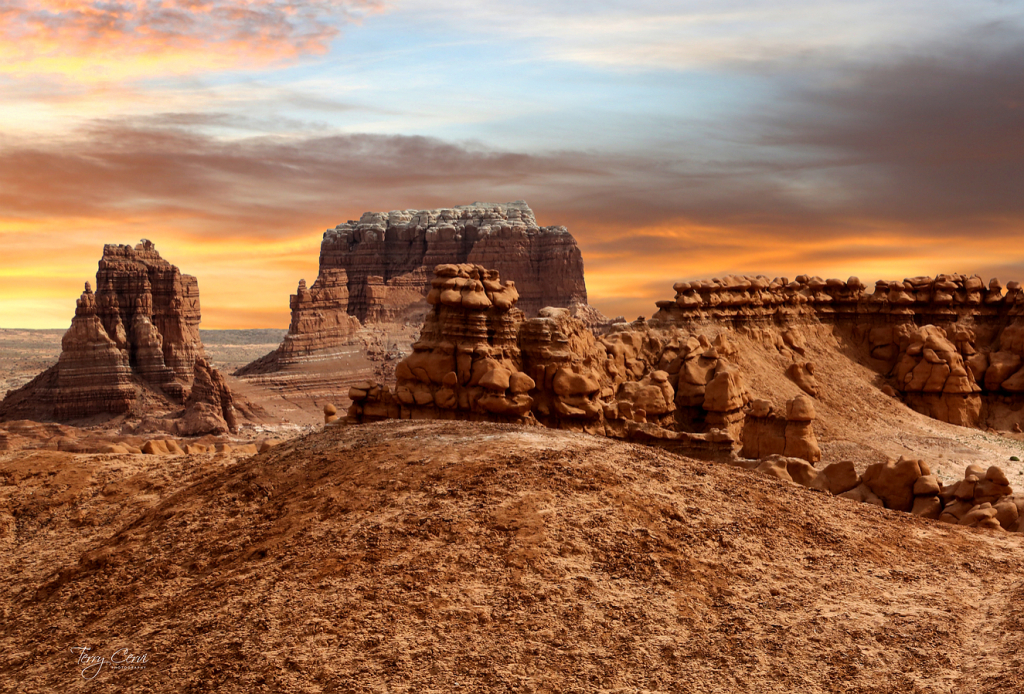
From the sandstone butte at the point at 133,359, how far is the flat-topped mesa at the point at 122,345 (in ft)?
0.22

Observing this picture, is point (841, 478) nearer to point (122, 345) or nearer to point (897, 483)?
point (897, 483)

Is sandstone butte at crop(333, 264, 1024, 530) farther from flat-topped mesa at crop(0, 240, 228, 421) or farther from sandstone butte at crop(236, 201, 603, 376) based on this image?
sandstone butte at crop(236, 201, 603, 376)

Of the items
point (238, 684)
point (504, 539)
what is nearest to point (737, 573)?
point (504, 539)

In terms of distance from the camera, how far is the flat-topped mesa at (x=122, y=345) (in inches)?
2447

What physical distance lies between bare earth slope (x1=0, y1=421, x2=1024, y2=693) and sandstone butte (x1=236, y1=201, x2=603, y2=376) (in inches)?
3515

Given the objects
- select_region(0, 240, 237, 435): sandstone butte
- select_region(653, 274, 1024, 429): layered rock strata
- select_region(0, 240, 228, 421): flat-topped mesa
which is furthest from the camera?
select_region(0, 240, 228, 421): flat-topped mesa

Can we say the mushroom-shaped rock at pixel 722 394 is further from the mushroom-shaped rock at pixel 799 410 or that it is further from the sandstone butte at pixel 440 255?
the sandstone butte at pixel 440 255

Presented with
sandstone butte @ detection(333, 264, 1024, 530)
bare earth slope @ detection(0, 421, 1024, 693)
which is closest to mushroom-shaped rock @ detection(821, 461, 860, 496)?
sandstone butte @ detection(333, 264, 1024, 530)

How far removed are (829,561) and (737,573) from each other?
60.2 inches

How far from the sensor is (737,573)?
10.0 metres

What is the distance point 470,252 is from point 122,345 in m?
55.0

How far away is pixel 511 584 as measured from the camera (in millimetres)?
9258

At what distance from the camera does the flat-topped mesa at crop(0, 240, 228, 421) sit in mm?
62156

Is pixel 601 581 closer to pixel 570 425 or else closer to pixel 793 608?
pixel 793 608
